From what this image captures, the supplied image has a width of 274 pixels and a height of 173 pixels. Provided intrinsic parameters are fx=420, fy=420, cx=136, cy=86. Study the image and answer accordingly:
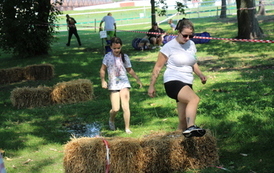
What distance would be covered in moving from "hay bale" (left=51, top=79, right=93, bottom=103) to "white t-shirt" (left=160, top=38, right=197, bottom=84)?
5.33 metres

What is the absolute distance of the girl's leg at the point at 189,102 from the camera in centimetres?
531

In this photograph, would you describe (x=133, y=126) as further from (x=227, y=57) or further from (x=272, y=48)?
(x=272, y=48)

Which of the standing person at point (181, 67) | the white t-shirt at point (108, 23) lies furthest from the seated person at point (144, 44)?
the standing person at point (181, 67)

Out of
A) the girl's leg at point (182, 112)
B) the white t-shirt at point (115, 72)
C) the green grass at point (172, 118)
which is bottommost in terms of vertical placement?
the green grass at point (172, 118)

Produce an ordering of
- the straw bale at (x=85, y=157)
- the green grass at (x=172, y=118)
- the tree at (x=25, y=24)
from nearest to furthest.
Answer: the straw bale at (x=85, y=157) < the green grass at (x=172, y=118) < the tree at (x=25, y=24)

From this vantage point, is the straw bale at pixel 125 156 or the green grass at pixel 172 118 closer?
the straw bale at pixel 125 156

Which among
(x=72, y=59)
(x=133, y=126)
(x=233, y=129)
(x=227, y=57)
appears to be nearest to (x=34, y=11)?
(x=72, y=59)

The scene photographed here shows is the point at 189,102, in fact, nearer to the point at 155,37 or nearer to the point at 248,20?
the point at 248,20

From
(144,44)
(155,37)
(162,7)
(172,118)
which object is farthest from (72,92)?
(162,7)

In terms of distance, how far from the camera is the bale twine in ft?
16.8

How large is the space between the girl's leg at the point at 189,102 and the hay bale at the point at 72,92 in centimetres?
553

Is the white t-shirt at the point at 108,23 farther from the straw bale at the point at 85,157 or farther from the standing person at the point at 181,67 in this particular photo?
the straw bale at the point at 85,157

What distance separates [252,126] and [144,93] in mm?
4330

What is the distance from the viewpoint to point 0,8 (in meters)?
17.4
